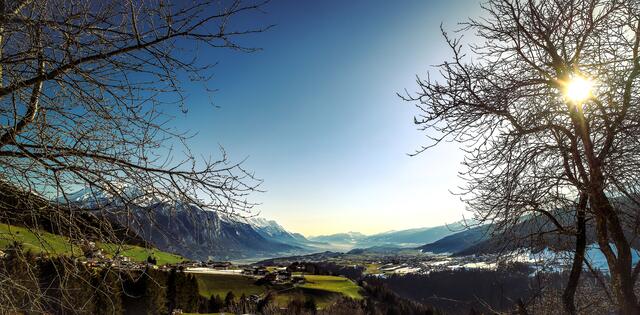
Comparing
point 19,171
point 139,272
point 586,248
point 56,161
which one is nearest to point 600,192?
point 586,248

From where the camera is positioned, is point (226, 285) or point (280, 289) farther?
point (226, 285)

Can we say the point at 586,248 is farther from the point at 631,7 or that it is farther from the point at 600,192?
the point at 631,7

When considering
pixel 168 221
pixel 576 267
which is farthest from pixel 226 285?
pixel 168 221

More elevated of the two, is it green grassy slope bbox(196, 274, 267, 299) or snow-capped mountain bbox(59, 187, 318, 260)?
snow-capped mountain bbox(59, 187, 318, 260)

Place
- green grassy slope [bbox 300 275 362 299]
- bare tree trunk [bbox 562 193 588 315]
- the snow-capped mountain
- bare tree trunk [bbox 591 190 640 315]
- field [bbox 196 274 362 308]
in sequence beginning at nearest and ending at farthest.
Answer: the snow-capped mountain, bare tree trunk [bbox 591 190 640 315], bare tree trunk [bbox 562 193 588 315], field [bbox 196 274 362 308], green grassy slope [bbox 300 275 362 299]

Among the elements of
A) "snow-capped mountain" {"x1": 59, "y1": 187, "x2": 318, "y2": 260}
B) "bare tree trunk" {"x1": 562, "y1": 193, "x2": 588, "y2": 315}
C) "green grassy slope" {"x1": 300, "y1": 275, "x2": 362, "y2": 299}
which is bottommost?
"green grassy slope" {"x1": 300, "y1": 275, "x2": 362, "y2": 299}

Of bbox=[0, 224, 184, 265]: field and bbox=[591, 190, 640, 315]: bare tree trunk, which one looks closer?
bbox=[0, 224, 184, 265]: field

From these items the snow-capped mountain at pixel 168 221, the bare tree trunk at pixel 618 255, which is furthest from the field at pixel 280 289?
the snow-capped mountain at pixel 168 221

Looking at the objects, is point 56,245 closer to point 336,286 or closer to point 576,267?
point 576,267

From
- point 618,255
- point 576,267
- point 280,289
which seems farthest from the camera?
point 280,289

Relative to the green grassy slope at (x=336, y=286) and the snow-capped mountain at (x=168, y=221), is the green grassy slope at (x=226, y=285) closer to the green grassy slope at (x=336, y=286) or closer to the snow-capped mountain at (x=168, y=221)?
the green grassy slope at (x=336, y=286)

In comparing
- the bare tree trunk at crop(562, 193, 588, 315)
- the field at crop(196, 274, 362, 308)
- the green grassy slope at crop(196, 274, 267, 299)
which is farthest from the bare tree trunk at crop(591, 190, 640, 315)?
the green grassy slope at crop(196, 274, 267, 299)

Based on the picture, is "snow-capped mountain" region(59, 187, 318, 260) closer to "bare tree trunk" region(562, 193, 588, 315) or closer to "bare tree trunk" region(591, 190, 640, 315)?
"bare tree trunk" region(591, 190, 640, 315)

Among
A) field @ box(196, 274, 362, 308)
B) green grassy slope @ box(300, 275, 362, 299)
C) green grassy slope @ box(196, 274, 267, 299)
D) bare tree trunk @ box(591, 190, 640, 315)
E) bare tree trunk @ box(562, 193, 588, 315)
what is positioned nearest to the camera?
bare tree trunk @ box(591, 190, 640, 315)
